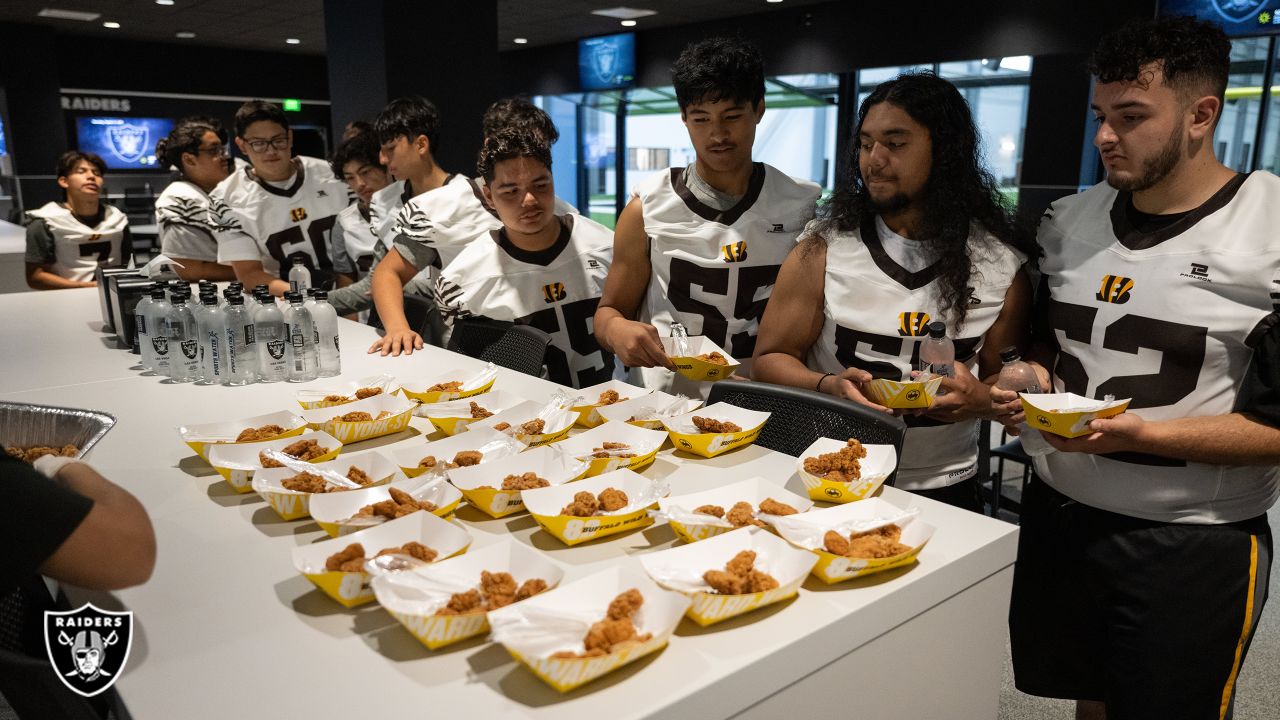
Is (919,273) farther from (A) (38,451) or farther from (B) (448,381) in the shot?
(A) (38,451)

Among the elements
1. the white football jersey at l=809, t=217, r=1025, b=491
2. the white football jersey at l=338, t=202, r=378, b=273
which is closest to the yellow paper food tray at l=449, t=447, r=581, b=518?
the white football jersey at l=809, t=217, r=1025, b=491

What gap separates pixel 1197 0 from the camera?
645 centimetres

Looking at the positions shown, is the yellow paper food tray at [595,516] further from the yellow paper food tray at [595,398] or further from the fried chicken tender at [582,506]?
the yellow paper food tray at [595,398]

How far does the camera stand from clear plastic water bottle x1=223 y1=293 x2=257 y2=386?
234 cm

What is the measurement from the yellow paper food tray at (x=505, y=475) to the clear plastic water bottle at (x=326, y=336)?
1.12 meters

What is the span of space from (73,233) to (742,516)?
609 centimetres

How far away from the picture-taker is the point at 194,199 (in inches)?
173

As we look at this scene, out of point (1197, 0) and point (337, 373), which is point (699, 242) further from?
point (1197, 0)

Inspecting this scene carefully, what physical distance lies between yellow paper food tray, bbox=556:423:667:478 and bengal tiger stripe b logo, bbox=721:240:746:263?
2.42 feet

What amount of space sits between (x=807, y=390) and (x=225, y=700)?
4.36 feet

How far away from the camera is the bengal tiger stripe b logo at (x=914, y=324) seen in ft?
6.29

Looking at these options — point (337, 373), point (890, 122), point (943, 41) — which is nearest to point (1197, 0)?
point (943, 41)

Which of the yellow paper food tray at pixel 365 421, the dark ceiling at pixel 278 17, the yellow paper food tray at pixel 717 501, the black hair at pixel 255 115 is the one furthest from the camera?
the dark ceiling at pixel 278 17

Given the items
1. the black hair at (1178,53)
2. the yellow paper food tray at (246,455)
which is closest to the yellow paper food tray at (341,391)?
the yellow paper food tray at (246,455)
